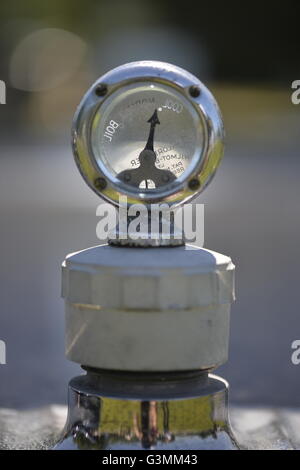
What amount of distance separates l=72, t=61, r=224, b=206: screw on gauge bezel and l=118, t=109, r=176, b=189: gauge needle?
2 centimetres

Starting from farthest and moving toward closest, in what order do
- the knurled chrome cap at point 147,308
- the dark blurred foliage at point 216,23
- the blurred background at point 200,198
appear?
the dark blurred foliage at point 216,23 → the blurred background at point 200,198 → the knurled chrome cap at point 147,308

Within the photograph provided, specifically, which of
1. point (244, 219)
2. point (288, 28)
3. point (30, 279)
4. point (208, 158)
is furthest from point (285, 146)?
point (208, 158)

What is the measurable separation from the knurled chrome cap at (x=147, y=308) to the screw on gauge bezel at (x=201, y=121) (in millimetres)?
168

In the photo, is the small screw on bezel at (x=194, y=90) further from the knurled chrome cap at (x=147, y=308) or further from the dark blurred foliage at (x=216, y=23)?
the dark blurred foliage at (x=216, y=23)

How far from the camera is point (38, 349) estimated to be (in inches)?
266

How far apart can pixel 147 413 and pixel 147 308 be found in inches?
11.8

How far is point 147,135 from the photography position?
9.22ft

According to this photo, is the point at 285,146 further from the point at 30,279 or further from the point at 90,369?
the point at 90,369

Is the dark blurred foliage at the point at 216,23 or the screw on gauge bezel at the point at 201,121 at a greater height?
the dark blurred foliage at the point at 216,23

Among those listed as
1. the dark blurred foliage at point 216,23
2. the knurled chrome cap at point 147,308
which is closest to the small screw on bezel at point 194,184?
the knurled chrome cap at point 147,308

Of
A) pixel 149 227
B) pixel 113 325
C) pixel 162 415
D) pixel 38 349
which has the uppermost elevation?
pixel 149 227

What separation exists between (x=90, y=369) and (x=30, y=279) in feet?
20.1

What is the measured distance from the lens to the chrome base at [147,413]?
270cm

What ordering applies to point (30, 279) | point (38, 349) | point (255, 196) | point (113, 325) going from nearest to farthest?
1. point (113, 325)
2. point (38, 349)
3. point (30, 279)
4. point (255, 196)
